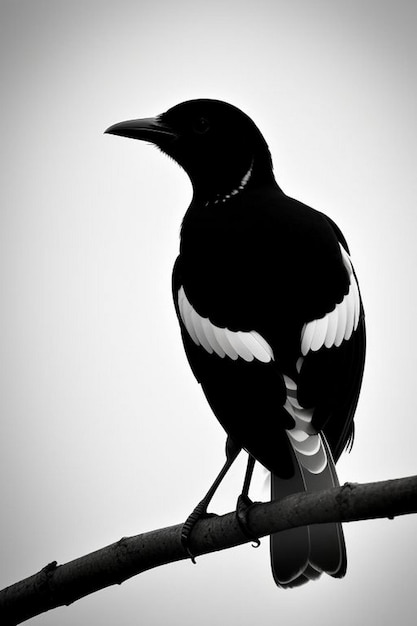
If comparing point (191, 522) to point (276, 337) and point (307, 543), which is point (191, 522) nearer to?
point (307, 543)

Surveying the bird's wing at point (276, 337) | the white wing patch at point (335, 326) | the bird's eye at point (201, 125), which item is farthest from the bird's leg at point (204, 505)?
the bird's eye at point (201, 125)

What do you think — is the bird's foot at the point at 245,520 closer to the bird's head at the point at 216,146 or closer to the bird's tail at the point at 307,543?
the bird's tail at the point at 307,543

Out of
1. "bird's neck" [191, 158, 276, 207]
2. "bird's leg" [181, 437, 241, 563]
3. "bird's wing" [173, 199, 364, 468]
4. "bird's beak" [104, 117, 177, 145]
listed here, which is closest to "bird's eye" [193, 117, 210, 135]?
"bird's beak" [104, 117, 177, 145]

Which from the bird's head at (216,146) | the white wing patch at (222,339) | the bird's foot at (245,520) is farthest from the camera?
the bird's head at (216,146)

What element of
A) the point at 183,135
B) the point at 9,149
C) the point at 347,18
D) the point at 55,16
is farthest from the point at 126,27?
the point at 183,135

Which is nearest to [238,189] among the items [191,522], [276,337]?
[276,337]
